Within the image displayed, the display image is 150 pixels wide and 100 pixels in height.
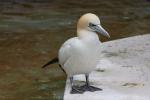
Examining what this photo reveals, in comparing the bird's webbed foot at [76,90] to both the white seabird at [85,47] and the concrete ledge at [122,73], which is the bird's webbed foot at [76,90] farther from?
the white seabird at [85,47]

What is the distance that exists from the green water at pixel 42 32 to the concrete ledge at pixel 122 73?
55cm

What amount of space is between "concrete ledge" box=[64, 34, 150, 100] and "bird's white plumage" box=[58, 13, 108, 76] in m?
0.29

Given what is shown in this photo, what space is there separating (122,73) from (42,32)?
3503 mm

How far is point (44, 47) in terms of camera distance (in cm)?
741

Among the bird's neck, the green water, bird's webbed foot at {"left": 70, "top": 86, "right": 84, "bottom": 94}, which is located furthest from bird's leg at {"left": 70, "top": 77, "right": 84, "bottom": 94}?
the green water

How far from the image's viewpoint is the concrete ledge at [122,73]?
4391mm

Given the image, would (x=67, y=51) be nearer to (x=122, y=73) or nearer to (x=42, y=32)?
(x=122, y=73)

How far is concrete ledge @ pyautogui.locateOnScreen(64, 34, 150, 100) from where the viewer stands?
4.39 m

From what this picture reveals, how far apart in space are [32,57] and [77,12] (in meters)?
3.37

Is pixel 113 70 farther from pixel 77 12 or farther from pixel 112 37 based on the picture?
pixel 77 12

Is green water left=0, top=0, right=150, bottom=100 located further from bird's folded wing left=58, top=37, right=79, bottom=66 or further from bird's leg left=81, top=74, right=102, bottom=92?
bird's folded wing left=58, top=37, right=79, bottom=66

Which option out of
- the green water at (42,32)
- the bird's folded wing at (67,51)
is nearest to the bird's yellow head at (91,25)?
the bird's folded wing at (67,51)

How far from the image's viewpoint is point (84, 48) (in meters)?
4.17

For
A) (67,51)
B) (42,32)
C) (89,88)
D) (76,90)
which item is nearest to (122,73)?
(89,88)
